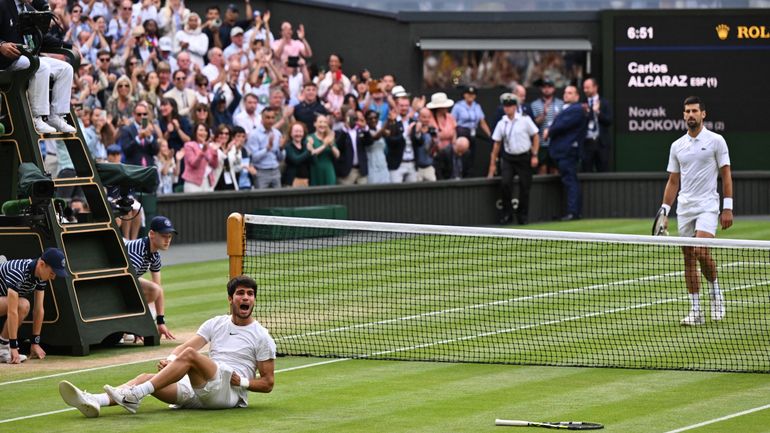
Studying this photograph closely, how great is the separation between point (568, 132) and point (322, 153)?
522 cm

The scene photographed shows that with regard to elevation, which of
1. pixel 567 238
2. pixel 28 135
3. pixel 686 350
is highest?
pixel 28 135

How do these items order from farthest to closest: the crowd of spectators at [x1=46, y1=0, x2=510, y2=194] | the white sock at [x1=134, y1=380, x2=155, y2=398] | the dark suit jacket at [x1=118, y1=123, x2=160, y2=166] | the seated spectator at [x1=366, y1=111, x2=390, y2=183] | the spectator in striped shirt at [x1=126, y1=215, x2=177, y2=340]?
the seated spectator at [x1=366, y1=111, x2=390, y2=183] < the crowd of spectators at [x1=46, y1=0, x2=510, y2=194] < the dark suit jacket at [x1=118, y1=123, x2=160, y2=166] < the spectator in striped shirt at [x1=126, y1=215, x2=177, y2=340] < the white sock at [x1=134, y1=380, x2=155, y2=398]

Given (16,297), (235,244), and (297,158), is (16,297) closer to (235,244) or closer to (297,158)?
(235,244)

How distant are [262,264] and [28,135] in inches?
300

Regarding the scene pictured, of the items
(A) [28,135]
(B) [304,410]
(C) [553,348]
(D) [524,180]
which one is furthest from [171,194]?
(B) [304,410]

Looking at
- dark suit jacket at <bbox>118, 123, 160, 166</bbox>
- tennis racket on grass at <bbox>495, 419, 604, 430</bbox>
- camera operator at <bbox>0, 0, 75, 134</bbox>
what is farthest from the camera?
dark suit jacket at <bbox>118, 123, 160, 166</bbox>

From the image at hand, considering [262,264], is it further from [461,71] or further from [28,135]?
[461,71]

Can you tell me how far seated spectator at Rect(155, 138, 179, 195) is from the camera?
24.9m

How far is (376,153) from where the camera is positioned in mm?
28344

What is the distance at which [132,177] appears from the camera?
1586 cm

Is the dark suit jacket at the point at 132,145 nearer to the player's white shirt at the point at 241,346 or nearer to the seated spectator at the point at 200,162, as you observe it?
the seated spectator at the point at 200,162

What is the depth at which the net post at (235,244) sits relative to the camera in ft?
48.0

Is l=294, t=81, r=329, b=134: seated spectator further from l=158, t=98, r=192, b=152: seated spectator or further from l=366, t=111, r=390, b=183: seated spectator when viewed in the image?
l=158, t=98, r=192, b=152: seated spectator

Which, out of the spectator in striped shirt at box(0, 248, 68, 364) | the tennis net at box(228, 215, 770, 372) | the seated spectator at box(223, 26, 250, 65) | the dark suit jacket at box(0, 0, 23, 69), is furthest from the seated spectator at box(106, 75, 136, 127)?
the spectator in striped shirt at box(0, 248, 68, 364)
